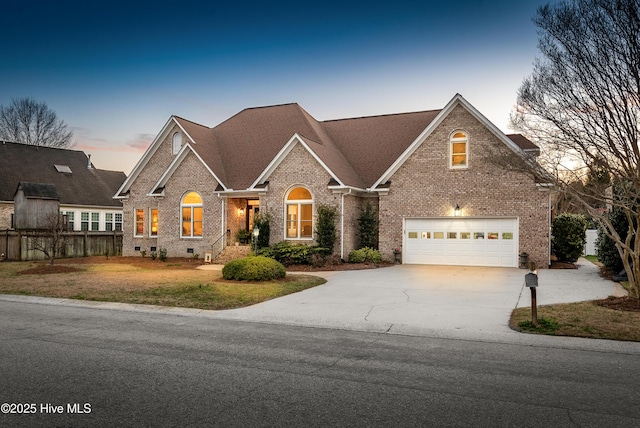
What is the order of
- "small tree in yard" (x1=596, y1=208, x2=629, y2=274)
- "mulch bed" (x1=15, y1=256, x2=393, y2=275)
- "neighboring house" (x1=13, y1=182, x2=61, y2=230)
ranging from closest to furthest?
"small tree in yard" (x1=596, y1=208, x2=629, y2=274) < "mulch bed" (x1=15, y1=256, x2=393, y2=275) < "neighboring house" (x1=13, y1=182, x2=61, y2=230)

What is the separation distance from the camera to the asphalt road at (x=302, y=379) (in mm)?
4691

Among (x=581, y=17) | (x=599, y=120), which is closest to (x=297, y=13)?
(x=581, y=17)

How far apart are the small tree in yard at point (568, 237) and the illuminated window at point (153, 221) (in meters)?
22.0

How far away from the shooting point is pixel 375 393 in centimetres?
539

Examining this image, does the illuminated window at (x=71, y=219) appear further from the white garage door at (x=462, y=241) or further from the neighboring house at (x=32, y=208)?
the white garage door at (x=462, y=241)

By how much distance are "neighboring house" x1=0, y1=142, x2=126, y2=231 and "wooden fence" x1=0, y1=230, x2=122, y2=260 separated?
6.46m

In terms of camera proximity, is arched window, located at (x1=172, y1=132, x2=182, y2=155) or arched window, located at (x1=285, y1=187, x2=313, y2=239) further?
arched window, located at (x1=172, y1=132, x2=182, y2=155)

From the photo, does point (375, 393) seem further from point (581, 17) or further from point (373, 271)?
point (373, 271)

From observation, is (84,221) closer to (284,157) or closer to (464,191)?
(284,157)

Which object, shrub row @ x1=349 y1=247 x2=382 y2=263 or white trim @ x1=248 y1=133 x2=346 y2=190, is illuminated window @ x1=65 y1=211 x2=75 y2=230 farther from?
shrub row @ x1=349 y1=247 x2=382 y2=263

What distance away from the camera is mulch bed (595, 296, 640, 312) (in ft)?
35.3

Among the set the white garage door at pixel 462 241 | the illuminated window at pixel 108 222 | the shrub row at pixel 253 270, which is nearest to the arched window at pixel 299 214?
the white garage door at pixel 462 241

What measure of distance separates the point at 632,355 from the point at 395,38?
50.2 feet

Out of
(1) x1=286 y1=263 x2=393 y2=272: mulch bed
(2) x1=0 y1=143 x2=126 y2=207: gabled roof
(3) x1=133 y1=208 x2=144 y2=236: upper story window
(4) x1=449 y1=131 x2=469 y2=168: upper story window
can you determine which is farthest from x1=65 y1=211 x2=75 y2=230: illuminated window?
(4) x1=449 y1=131 x2=469 y2=168: upper story window
